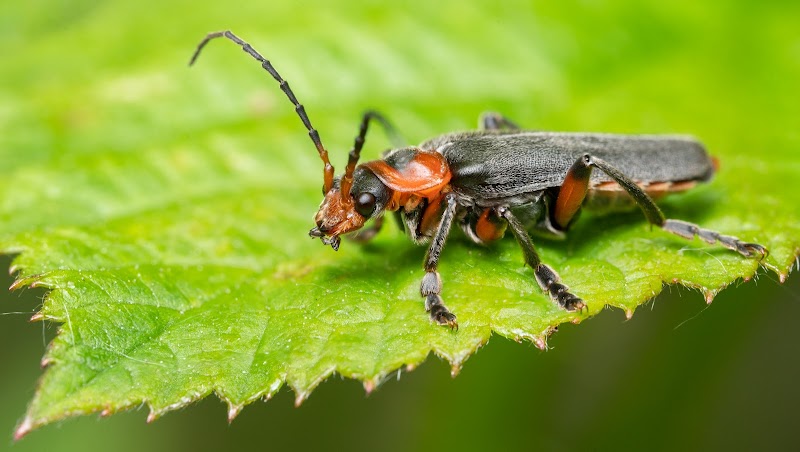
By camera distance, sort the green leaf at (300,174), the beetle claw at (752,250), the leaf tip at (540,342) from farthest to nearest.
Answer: the beetle claw at (752,250) < the green leaf at (300,174) < the leaf tip at (540,342)

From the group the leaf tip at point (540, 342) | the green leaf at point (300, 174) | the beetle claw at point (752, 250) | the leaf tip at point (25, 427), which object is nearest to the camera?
the leaf tip at point (25, 427)

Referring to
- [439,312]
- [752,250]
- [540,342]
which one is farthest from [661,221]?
[439,312]

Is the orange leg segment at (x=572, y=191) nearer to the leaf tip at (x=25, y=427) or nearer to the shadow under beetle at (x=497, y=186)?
the shadow under beetle at (x=497, y=186)

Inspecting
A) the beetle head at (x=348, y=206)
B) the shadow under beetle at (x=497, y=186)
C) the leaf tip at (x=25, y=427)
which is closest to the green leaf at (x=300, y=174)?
the leaf tip at (x=25, y=427)

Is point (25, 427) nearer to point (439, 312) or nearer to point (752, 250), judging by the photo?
point (439, 312)

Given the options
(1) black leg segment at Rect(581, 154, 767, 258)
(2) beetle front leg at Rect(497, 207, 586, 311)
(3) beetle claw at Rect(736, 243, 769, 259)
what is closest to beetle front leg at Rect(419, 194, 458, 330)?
(2) beetle front leg at Rect(497, 207, 586, 311)

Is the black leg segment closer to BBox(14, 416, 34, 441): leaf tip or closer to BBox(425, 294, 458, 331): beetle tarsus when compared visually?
BBox(425, 294, 458, 331): beetle tarsus

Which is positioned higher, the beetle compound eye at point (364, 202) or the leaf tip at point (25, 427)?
the beetle compound eye at point (364, 202)
